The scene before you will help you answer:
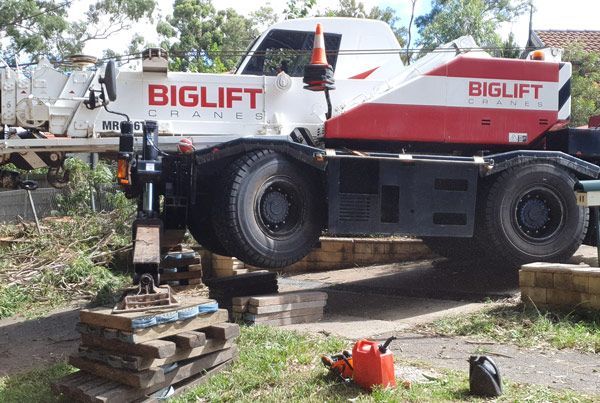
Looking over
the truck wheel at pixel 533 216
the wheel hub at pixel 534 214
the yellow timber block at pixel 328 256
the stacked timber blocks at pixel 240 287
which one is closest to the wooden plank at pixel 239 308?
the stacked timber blocks at pixel 240 287

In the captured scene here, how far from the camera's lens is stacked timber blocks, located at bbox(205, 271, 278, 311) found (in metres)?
7.92

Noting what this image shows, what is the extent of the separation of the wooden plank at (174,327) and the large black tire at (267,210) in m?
1.48

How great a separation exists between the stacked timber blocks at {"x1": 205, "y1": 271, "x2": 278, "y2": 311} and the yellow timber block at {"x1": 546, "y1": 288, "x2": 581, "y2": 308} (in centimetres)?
284

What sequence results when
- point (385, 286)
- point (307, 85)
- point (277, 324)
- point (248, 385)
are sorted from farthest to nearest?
point (385, 286) → point (307, 85) → point (277, 324) → point (248, 385)

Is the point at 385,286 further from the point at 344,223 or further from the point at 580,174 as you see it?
the point at 580,174

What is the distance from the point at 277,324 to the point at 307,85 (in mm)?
2697

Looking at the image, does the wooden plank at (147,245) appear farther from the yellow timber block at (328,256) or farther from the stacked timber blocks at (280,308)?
the yellow timber block at (328,256)

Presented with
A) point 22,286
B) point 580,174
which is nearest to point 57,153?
point 22,286

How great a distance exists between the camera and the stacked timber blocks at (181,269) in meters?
8.99

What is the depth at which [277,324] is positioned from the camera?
743cm

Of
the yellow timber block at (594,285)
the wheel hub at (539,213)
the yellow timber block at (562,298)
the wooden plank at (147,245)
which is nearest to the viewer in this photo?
the wooden plank at (147,245)

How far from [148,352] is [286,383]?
40.1 inches

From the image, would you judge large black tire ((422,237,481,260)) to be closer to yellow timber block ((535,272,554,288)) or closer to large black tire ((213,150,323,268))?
yellow timber block ((535,272,554,288))

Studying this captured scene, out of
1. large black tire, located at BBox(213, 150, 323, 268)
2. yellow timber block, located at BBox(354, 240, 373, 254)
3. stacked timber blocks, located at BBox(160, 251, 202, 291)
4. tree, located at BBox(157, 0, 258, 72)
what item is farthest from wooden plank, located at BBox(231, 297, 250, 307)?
tree, located at BBox(157, 0, 258, 72)
